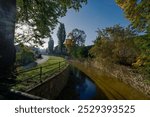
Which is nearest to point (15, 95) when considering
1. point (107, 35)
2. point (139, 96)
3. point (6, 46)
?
point (6, 46)

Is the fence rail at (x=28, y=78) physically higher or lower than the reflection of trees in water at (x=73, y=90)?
higher

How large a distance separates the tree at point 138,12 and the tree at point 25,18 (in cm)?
299

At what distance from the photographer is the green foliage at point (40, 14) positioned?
43.4ft

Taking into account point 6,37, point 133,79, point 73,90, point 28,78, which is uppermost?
point 6,37

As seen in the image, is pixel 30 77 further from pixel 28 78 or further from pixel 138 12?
pixel 138 12

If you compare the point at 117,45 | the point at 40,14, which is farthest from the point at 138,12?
the point at 117,45

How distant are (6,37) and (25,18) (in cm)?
568

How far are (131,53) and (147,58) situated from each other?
16128mm

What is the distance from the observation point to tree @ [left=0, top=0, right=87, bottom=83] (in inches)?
354

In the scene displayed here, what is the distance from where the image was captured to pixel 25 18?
1448 cm

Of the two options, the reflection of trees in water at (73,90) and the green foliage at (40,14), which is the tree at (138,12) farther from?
the reflection of trees in water at (73,90)

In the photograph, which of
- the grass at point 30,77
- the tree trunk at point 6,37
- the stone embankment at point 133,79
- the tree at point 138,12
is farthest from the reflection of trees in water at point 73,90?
the tree at point 138,12

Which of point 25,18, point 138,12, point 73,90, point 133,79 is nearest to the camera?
point 138,12

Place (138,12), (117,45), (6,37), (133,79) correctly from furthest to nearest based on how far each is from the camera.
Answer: (117,45), (133,79), (138,12), (6,37)
